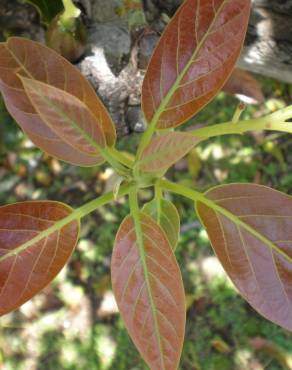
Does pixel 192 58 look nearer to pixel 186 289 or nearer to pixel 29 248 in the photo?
pixel 29 248

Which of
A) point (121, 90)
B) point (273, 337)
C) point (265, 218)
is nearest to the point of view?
point (265, 218)

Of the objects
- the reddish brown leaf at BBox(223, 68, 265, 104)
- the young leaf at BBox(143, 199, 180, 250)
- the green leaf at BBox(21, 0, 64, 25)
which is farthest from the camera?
the reddish brown leaf at BBox(223, 68, 265, 104)

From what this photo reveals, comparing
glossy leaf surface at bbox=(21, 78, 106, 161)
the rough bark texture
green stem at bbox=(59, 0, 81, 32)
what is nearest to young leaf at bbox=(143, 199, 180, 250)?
glossy leaf surface at bbox=(21, 78, 106, 161)

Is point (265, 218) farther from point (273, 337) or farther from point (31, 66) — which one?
point (273, 337)

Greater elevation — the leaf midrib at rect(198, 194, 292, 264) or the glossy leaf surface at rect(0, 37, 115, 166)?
the glossy leaf surface at rect(0, 37, 115, 166)

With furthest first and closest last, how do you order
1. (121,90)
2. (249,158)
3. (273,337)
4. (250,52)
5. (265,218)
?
(249,158) → (273,337) → (250,52) → (121,90) → (265,218)

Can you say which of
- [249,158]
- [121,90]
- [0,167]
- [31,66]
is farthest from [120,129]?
[0,167]

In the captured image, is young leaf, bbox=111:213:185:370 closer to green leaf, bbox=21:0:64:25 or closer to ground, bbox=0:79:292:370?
green leaf, bbox=21:0:64:25

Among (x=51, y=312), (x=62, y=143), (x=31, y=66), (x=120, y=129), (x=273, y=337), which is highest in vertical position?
(x=31, y=66)
